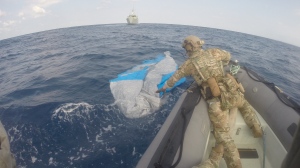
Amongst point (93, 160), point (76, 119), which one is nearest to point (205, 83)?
point (93, 160)

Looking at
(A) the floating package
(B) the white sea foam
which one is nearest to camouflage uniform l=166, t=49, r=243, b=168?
(A) the floating package

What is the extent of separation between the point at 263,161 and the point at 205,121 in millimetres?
1180

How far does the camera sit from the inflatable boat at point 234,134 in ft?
8.87

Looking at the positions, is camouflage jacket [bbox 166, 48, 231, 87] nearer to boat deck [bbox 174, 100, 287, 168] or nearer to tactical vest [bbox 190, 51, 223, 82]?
tactical vest [bbox 190, 51, 223, 82]

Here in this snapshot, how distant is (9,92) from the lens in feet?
26.1

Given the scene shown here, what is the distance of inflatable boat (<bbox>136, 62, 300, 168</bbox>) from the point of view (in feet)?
8.87

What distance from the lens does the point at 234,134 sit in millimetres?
3859

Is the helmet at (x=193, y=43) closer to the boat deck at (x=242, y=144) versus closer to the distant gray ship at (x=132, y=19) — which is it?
the boat deck at (x=242, y=144)

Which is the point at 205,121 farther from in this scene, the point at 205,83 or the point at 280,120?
the point at 280,120

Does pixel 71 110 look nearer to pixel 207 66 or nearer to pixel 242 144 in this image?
pixel 207 66

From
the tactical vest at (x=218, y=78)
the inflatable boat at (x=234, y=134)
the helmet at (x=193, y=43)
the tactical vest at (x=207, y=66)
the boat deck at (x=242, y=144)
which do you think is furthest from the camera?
the helmet at (x=193, y=43)

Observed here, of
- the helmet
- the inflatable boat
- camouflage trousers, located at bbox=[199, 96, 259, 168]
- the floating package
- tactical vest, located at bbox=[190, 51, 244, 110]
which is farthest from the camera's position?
the floating package

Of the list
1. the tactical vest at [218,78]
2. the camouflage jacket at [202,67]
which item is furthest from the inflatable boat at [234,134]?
the camouflage jacket at [202,67]

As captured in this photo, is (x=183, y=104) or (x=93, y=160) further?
(x=93, y=160)
